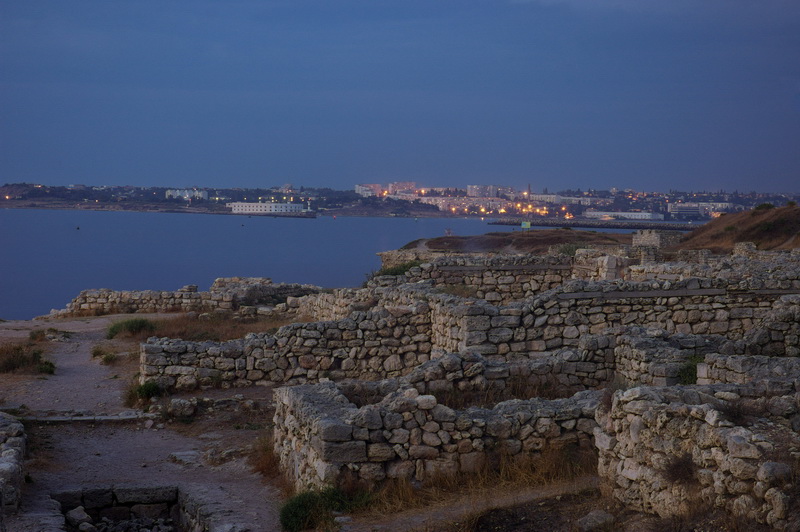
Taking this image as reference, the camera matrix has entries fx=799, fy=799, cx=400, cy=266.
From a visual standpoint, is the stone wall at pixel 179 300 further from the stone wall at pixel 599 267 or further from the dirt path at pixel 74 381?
the stone wall at pixel 599 267

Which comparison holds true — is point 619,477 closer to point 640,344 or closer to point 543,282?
point 640,344

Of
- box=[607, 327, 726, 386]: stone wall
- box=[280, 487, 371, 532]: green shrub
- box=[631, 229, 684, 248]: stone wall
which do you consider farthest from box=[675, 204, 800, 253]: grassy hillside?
box=[280, 487, 371, 532]: green shrub

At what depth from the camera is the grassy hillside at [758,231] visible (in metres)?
42.8

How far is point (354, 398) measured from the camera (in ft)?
29.3

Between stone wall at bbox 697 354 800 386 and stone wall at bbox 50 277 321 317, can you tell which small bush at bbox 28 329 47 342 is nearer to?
stone wall at bbox 50 277 321 317

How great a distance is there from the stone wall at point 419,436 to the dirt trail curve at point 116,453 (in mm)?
842

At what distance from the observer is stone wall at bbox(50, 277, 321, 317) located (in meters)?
25.0

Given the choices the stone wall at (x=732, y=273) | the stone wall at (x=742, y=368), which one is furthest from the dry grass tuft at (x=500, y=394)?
the stone wall at (x=732, y=273)

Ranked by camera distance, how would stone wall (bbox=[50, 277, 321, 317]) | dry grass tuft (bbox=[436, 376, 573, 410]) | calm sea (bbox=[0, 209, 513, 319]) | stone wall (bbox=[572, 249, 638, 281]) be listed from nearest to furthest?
dry grass tuft (bbox=[436, 376, 573, 410]) < stone wall (bbox=[572, 249, 638, 281]) < stone wall (bbox=[50, 277, 321, 317]) < calm sea (bbox=[0, 209, 513, 319])

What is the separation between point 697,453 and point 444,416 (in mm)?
2616

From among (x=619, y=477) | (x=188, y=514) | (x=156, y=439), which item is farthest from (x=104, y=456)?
(x=619, y=477)

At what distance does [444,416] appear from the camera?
7648mm

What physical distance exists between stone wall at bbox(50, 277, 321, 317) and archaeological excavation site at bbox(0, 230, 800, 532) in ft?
23.9

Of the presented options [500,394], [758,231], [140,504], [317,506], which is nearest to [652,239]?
[758,231]
